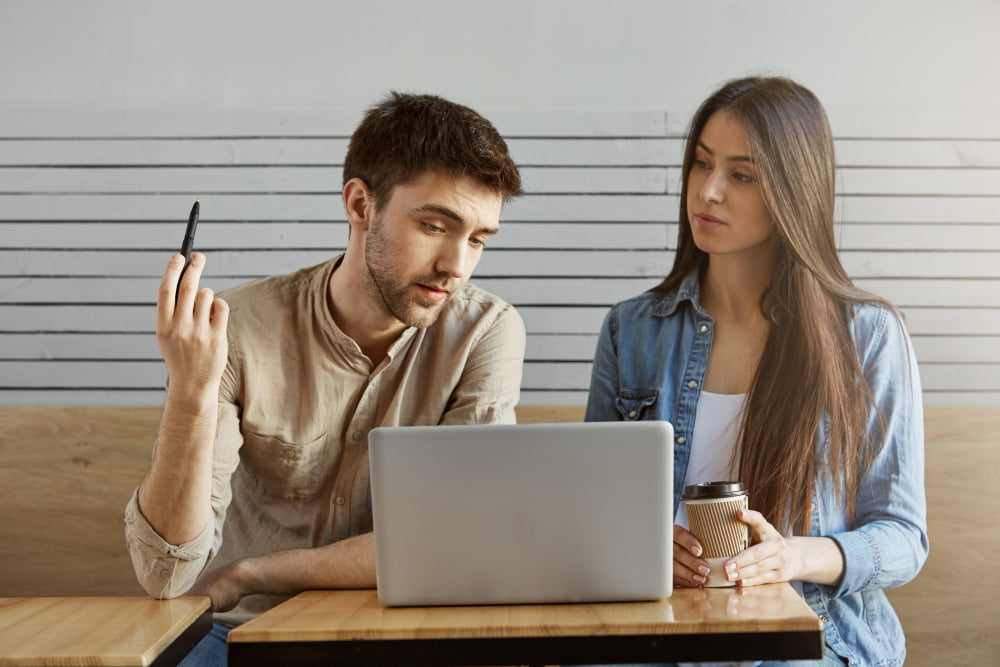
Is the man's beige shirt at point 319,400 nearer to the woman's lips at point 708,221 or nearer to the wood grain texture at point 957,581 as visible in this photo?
the woman's lips at point 708,221

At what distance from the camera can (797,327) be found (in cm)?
177

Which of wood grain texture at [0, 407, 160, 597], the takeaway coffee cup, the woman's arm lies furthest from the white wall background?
the takeaway coffee cup

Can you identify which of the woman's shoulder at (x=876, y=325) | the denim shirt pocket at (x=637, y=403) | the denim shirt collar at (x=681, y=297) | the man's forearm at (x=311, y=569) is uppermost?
the denim shirt collar at (x=681, y=297)

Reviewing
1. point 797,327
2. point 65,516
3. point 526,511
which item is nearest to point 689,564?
point 526,511

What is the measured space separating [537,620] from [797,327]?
38.5 inches

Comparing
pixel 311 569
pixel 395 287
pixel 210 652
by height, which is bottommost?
pixel 210 652

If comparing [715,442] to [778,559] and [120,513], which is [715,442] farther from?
[120,513]

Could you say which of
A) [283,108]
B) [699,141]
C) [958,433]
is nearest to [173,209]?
[283,108]

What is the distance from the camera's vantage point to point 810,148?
1.82 meters

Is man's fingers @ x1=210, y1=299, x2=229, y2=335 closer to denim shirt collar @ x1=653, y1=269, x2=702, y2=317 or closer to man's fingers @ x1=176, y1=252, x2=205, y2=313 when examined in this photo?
man's fingers @ x1=176, y1=252, x2=205, y2=313

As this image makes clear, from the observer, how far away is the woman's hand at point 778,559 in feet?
3.99

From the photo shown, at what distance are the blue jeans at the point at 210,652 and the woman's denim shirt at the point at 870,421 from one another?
Answer: 0.81 meters

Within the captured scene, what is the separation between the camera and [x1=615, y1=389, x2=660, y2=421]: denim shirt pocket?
182 cm

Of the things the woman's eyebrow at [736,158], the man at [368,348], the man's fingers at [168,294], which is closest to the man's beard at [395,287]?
the man at [368,348]
